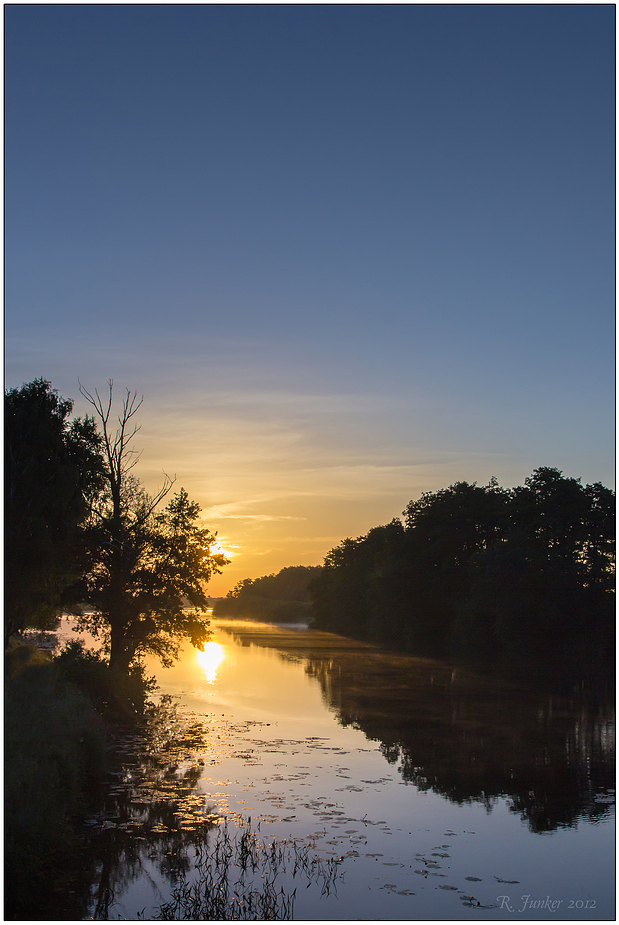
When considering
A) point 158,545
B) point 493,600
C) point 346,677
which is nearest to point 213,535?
point 158,545

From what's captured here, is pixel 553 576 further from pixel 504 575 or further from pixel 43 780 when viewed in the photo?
pixel 43 780

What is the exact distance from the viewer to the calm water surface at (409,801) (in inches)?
444

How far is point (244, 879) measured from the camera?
1153 centimetres

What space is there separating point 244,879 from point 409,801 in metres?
6.35

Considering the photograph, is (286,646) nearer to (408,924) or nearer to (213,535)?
(213,535)

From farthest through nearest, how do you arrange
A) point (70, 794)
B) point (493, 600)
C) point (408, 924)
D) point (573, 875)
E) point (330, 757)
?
point (493, 600), point (330, 757), point (70, 794), point (573, 875), point (408, 924)

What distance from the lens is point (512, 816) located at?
15.9 metres

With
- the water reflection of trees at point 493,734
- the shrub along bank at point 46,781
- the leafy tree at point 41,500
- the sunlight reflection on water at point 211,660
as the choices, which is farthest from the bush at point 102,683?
the sunlight reflection on water at point 211,660

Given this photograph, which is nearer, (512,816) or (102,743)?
(512,816)

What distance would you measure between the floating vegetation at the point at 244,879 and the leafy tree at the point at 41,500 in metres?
12.6

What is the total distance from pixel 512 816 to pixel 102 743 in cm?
1046

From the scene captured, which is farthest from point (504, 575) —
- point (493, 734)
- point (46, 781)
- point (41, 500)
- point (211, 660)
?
point (46, 781)

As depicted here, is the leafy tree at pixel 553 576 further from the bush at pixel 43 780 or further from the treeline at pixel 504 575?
the bush at pixel 43 780

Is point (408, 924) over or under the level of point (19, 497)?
under
